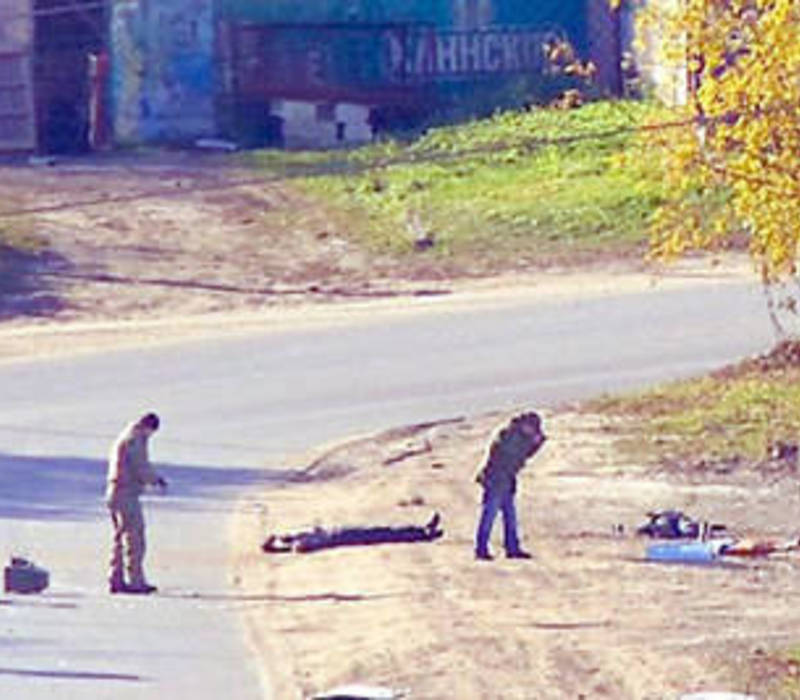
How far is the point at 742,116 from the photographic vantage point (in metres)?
29.5

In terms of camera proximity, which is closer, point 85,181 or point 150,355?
point 150,355

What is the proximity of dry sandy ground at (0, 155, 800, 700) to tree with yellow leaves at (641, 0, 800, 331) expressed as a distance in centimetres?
244

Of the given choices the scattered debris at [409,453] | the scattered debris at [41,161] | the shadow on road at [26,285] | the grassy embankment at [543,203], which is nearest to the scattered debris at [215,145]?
the grassy embankment at [543,203]

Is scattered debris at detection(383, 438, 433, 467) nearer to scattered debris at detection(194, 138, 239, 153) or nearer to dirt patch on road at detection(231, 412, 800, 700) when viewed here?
dirt patch on road at detection(231, 412, 800, 700)

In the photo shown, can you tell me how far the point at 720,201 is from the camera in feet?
133

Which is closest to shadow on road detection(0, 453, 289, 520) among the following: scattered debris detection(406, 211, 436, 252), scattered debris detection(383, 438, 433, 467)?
scattered debris detection(383, 438, 433, 467)

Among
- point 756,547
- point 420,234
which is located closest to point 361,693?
point 756,547

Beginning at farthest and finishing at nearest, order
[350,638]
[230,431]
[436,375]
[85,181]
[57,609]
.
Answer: [85,181]
[436,375]
[230,431]
[57,609]
[350,638]

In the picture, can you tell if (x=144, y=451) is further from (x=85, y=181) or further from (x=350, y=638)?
(x=85, y=181)

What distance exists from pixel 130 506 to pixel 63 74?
31.9 m

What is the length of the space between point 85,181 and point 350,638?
2916 centimetres

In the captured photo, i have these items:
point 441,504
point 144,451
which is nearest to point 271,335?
point 441,504

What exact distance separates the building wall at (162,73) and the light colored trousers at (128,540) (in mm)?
32404

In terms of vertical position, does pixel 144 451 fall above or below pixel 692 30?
below
